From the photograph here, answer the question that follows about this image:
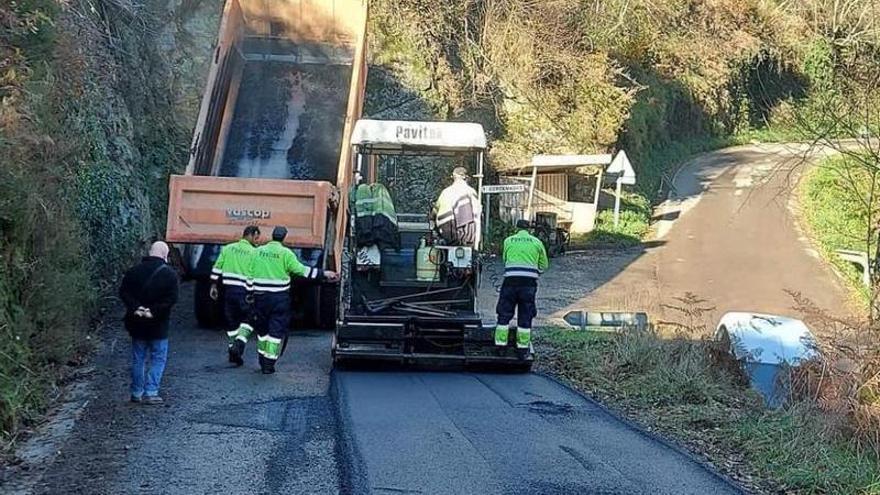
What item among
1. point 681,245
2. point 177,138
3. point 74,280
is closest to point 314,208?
point 74,280

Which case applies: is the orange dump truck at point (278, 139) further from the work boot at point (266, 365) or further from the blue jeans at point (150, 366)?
the blue jeans at point (150, 366)

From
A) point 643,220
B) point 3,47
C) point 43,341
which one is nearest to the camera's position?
point 43,341

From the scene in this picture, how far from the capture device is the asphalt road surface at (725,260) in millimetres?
20125

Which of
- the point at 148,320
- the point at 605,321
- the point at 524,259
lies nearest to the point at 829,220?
the point at 605,321

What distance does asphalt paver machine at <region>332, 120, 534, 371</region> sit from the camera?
10625mm

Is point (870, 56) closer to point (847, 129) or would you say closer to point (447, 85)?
point (847, 129)

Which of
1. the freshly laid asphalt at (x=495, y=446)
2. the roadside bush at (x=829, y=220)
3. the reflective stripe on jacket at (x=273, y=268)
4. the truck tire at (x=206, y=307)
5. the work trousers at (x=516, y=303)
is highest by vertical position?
the roadside bush at (x=829, y=220)

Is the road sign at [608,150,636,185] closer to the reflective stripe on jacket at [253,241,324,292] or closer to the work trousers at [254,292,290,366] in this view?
the reflective stripe on jacket at [253,241,324,292]

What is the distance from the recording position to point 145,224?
16375mm

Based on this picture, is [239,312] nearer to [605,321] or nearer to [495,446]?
[495,446]

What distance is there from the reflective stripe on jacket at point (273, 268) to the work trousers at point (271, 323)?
0.08 meters

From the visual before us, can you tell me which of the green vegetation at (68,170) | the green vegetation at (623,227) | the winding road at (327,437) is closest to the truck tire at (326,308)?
the winding road at (327,437)

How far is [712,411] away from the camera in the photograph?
885 cm

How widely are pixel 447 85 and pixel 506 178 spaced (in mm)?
2995
